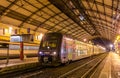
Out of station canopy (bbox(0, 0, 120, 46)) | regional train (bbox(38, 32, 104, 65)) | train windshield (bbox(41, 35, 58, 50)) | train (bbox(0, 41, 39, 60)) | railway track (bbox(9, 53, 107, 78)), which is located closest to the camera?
railway track (bbox(9, 53, 107, 78))

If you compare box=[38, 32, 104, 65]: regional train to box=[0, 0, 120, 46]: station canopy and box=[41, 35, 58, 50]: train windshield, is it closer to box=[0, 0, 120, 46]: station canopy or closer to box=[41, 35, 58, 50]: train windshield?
box=[41, 35, 58, 50]: train windshield

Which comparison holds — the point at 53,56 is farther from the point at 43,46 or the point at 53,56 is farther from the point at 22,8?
the point at 22,8

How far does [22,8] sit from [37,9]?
3.42 meters

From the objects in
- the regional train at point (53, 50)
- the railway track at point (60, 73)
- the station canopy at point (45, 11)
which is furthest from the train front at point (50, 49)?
the station canopy at point (45, 11)

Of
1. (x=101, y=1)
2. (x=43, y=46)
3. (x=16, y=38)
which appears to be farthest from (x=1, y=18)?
(x=101, y=1)

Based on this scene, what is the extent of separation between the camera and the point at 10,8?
26391 millimetres

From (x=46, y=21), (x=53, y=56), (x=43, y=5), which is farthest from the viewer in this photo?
(x=46, y=21)

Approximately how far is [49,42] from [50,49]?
0.86 meters

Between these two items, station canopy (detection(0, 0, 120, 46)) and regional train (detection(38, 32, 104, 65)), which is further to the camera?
station canopy (detection(0, 0, 120, 46))

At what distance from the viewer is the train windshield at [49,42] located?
799 inches

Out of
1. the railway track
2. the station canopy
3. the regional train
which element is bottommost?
the railway track

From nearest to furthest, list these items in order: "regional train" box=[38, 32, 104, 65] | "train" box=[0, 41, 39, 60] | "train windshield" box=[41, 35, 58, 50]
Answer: "regional train" box=[38, 32, 104, 65]
"train windshield" box=[41, 35, 58, 50]
"train" box=[0, 41, 39, 60]

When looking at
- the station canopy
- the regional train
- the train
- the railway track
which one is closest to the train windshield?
the regional train

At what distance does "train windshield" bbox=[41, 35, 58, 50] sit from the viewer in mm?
20297
